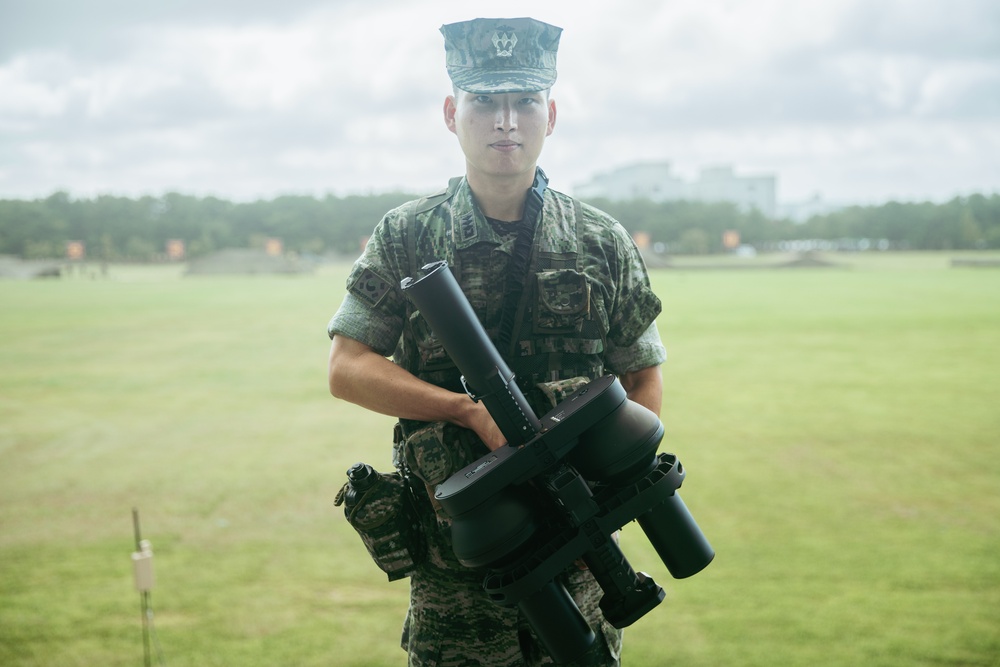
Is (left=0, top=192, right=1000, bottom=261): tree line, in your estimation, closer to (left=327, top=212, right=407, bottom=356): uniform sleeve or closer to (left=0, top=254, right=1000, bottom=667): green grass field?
(left=0, top=254, right=1000, bottom=667): green grass field

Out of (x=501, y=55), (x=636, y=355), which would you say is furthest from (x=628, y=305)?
(x=501, y=55)

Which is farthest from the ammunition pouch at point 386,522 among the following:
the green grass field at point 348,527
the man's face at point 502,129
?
the green grass field at point 348,527

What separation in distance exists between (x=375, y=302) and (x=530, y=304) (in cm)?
33

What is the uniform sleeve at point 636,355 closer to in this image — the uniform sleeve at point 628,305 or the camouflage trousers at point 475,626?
the uniform sleeve at point 628,305

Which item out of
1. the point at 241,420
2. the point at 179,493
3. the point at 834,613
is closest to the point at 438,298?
the point at 834,613

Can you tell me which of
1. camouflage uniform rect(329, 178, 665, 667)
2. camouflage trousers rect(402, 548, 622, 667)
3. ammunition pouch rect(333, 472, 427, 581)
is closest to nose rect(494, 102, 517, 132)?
camouflage uniform rect(329, 178, 665, 667)

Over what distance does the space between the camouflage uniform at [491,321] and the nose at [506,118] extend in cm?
21

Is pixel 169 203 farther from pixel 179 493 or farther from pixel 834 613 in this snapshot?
pixel 834 613

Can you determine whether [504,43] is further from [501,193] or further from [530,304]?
[530,304]

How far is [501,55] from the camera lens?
1.64 m

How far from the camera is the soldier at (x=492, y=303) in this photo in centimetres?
163

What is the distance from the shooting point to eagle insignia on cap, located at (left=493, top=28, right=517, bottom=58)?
164 cm

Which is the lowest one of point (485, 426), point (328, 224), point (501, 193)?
point (485, 426)

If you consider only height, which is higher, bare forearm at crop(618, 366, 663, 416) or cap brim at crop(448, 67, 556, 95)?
cap brim at crop(448, 67, 556, 95)
